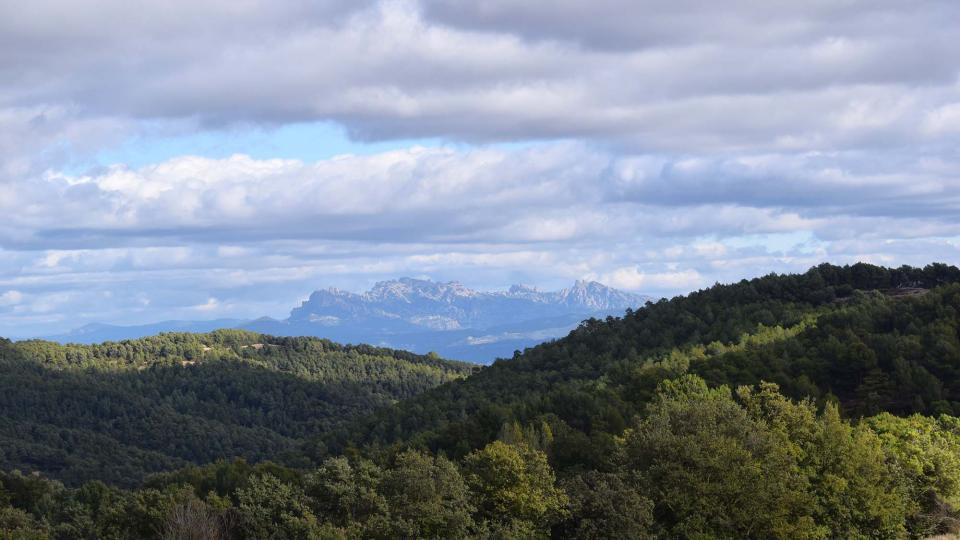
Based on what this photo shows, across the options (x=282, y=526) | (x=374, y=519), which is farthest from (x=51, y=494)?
(x=374, y=519)

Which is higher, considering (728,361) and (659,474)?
(728,361)

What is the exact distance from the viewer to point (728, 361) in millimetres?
123625

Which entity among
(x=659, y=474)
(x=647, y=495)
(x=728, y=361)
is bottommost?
(x=647, y=495)

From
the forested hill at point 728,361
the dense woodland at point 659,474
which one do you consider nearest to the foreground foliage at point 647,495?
the dense woodland at point 659,474

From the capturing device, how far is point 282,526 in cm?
5941

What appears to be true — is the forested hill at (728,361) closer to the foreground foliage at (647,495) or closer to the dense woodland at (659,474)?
the dense woodland at (659,474)

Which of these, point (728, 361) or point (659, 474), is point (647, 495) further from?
point (728, 361)

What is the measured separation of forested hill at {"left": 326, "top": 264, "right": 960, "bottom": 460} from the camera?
111000 millimetres

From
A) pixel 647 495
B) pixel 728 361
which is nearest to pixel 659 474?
pixel 647 495

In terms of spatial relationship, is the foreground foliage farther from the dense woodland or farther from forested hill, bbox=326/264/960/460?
forested hill, bbox=326/264/960/460

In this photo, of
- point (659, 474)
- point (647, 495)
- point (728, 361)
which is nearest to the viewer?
point (647, 495)

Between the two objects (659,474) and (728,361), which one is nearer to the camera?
(659,474)

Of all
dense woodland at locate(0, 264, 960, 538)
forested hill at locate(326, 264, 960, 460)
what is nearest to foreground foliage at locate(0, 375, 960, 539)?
dense woodland at locate(0, 264, 960, 538)

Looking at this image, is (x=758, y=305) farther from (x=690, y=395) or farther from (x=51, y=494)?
(x=51, y=494)
